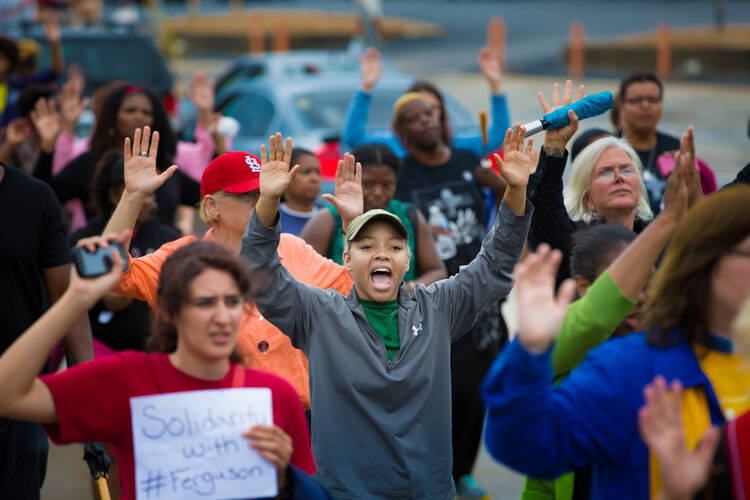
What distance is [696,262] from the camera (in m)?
2.52

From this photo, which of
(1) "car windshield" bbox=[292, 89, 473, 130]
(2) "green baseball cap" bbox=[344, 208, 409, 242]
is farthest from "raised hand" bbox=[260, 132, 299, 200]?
(1) "car windshield" bbox=[292, 89, 473, 130]

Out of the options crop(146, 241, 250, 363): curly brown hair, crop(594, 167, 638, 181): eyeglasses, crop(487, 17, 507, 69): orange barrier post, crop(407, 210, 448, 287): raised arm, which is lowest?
crop(407, 210, 448, 287): raised arm

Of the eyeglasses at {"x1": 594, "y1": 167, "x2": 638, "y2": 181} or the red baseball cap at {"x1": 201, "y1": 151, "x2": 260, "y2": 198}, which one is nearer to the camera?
the red baseball cap at {"x1": 201, "y1": 151, "x2": 260, "y2": 198}

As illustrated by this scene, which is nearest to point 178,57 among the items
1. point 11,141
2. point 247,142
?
point 247,142

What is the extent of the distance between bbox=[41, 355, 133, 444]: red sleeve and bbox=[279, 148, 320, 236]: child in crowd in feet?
9.62

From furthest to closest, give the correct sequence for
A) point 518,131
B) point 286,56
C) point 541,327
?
point 286,56 < point 518,131 < point 541,327

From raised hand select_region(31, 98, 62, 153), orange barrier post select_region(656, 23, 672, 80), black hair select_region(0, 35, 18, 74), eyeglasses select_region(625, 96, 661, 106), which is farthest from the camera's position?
orange barrier post select_region(656, 23, 672, 80)

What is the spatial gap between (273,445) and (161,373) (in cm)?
37

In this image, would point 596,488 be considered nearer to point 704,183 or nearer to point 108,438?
point 108,438

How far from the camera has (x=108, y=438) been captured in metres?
2.82

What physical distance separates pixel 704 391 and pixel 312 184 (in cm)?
352

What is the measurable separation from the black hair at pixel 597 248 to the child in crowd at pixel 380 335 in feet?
0.68

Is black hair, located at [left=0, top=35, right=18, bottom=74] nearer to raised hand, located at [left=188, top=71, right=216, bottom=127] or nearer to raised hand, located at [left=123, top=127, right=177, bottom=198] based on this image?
raised hand, located at [left=188, top=71, right=216, bottom=127]

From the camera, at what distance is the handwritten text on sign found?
109 inches
